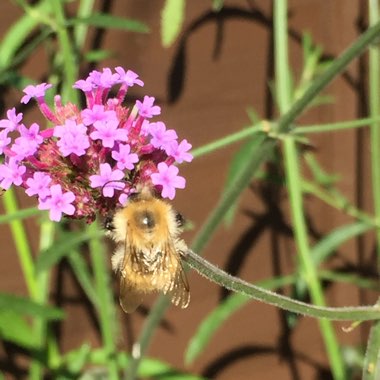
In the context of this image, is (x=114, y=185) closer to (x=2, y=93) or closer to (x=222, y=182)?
(x=2, y=93)

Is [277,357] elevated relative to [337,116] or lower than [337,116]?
lower

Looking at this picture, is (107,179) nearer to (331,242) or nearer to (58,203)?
(58,203)

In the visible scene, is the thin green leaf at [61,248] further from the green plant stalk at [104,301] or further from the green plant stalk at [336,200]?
the green plant stalk at [336,200]

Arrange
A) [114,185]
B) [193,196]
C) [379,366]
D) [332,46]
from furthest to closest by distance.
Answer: [332,46] → [193,196] → [379,366] → [114,185]

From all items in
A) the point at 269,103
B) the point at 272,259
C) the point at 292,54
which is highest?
the point at 292,54

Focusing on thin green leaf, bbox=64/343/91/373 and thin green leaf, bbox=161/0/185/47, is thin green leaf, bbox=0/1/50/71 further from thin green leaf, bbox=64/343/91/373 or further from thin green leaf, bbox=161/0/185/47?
thin green leaf, bbox=64/343/91/373

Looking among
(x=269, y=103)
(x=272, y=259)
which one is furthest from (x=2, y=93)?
(x=272, y=259)

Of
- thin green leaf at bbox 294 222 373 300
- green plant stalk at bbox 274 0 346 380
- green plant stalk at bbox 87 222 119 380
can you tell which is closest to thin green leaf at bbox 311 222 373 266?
thin green leaf at bbox 294 222 373 300

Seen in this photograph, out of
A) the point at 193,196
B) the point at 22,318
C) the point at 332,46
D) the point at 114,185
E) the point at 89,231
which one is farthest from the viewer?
the point at 332,46
